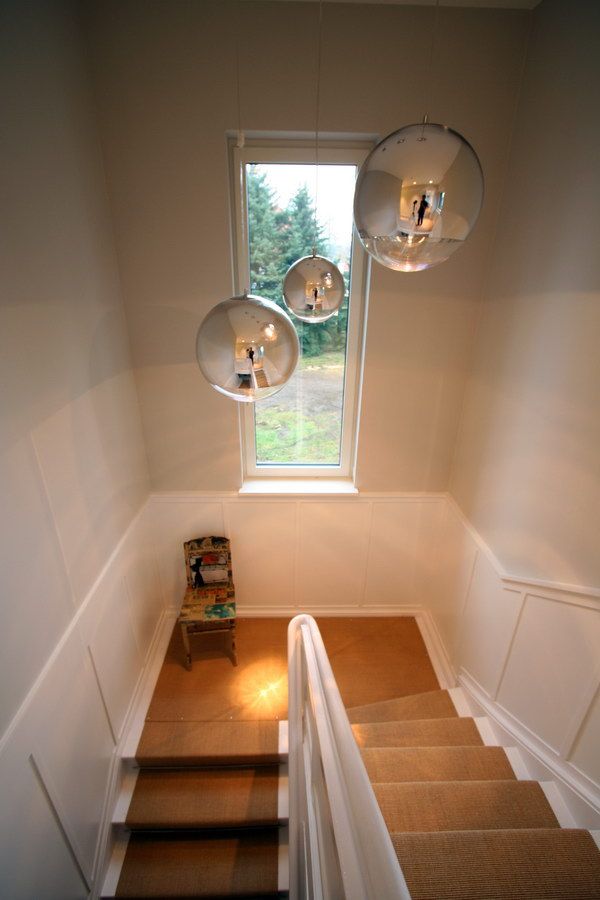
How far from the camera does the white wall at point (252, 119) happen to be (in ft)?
6.53

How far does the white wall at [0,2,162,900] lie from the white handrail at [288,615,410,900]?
994 millimetres

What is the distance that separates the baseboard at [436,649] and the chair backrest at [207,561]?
167cm

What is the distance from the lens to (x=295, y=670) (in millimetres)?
1638

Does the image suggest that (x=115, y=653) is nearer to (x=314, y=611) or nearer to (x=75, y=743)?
(x=75, y=743)

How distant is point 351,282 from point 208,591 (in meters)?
2.48

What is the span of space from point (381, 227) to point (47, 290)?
1511mm

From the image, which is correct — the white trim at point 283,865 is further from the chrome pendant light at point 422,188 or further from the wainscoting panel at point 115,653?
the chrome pendant light at point 422,188

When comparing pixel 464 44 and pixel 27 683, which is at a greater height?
pixel 464 44

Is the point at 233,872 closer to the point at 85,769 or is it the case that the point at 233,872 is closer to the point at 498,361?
the point at 85,769

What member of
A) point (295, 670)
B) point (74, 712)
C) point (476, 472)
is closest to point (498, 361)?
point (476, 472)

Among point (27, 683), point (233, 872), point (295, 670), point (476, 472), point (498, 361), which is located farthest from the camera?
point (476, 472)

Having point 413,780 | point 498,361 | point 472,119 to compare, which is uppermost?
point 472,119

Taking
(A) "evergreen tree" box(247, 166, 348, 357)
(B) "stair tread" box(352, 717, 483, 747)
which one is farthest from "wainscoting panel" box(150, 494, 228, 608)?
(B) "stair tread" box(352, 717, 483, 747)

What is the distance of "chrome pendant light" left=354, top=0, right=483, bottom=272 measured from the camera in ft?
2.45
